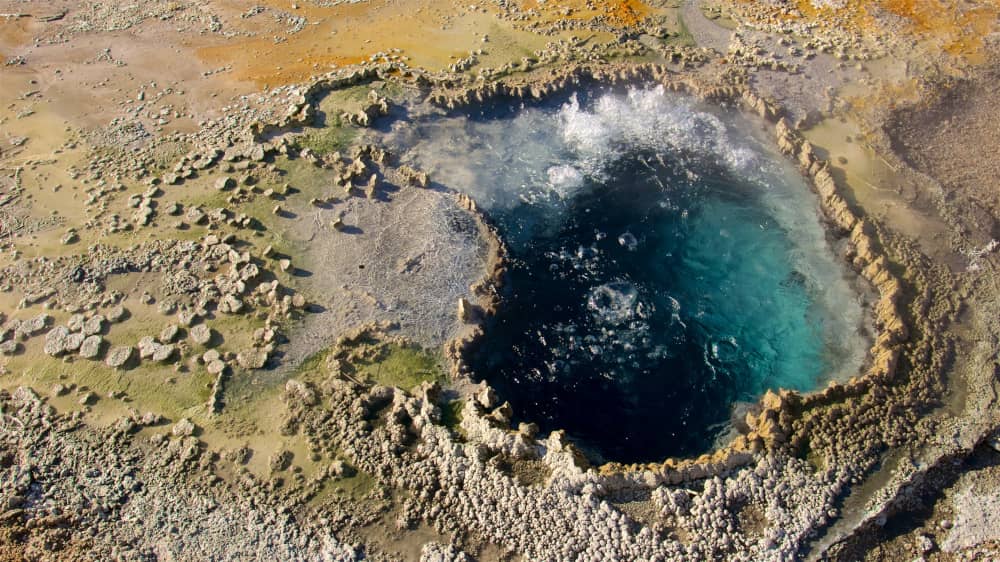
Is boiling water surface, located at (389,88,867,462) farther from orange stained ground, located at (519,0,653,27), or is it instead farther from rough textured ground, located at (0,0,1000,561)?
orange stained ground, located at (519,0,653,27)

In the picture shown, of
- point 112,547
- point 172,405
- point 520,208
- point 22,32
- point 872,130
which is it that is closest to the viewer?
point 112,547

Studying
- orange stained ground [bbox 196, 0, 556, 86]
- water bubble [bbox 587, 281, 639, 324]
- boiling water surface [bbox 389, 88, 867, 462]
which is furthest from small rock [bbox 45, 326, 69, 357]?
water bubble [bbox 587, 281, 639, 324]

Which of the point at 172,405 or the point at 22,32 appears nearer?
the point at 172,405

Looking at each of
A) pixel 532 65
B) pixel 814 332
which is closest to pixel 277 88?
pixel 532 65

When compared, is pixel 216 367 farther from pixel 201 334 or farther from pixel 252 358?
pixel 201 334

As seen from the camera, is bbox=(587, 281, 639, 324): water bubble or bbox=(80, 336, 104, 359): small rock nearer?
bbox=(80, 336, 104, 359): small rock

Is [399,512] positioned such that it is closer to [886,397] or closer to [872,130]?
[886,397]
